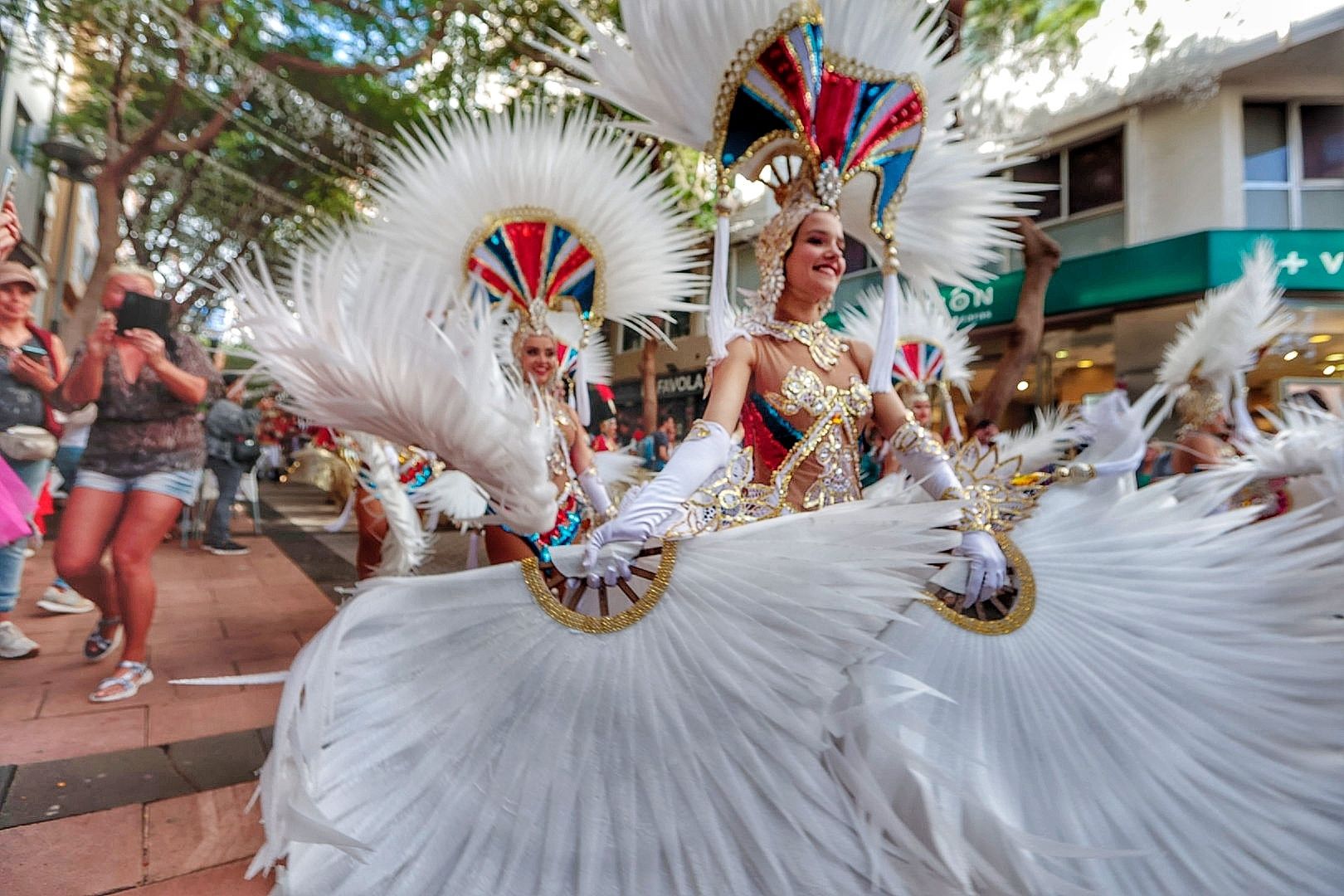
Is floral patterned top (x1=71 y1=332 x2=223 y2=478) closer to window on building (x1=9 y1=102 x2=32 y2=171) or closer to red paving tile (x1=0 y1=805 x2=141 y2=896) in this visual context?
window on building (x1=9 y1=102 x2=32 y2=171)

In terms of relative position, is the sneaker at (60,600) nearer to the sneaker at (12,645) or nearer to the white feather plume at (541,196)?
the sneaker at (12,645)

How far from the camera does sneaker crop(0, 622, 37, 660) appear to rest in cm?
298

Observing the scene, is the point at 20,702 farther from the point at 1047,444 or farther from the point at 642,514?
the point at 1047,444

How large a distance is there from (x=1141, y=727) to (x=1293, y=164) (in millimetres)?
9531

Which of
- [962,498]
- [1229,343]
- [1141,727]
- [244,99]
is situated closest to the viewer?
[1141,727]

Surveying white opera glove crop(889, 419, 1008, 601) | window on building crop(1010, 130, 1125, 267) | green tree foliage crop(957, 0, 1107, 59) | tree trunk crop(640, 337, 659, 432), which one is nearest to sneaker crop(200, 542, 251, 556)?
tree trunk crop(640, 337, 659, 432)

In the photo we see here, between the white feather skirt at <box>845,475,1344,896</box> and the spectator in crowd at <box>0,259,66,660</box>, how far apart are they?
3.47 m

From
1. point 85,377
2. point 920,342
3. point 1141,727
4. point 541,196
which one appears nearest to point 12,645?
point 85,377

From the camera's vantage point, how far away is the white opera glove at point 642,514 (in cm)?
141

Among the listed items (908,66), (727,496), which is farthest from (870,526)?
(908,66)

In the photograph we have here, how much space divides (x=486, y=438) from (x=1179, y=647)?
157 cm

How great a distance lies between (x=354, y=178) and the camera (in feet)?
14.0

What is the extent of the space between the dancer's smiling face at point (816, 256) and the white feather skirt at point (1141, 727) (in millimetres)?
898

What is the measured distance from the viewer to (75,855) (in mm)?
1859
